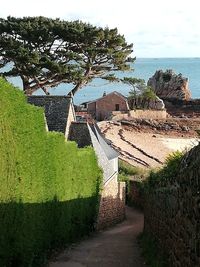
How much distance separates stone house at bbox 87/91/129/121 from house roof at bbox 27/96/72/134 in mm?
44004

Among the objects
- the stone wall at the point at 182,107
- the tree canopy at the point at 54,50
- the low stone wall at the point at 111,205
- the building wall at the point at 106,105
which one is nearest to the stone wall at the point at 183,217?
the low stone wall at the point at 111,205

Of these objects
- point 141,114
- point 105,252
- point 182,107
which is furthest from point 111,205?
point 182,107

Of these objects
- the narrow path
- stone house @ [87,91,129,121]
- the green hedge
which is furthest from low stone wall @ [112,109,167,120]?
the green hedge

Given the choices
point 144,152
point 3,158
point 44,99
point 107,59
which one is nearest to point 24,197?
point 3,158

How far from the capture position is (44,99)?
28.7 metres

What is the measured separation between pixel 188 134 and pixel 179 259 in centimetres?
6023

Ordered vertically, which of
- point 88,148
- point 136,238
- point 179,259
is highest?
point 88,148

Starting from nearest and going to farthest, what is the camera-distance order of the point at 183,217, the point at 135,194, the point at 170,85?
1. the point at 183,217
2. the point at 135,194
3. the point at 170,85

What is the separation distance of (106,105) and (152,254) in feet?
188

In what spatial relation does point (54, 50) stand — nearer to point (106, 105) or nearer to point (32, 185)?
point (106, 105)

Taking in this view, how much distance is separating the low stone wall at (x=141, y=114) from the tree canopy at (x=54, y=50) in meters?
20.6

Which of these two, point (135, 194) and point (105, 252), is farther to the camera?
point (135, 194)

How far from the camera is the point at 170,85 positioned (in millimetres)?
101375

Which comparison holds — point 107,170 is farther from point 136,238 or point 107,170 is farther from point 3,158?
point 3,158
